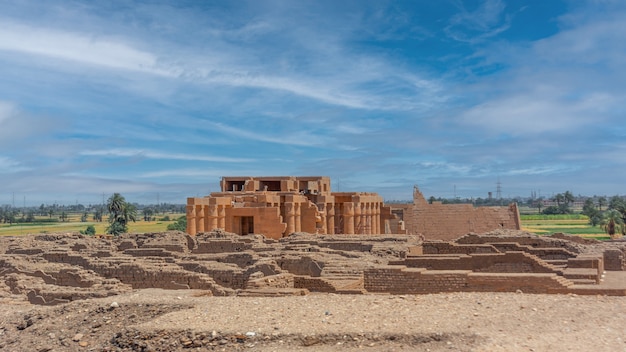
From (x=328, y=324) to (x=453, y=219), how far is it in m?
26.4

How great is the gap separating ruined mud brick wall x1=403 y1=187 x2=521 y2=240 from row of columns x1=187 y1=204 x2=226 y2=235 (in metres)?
10.9

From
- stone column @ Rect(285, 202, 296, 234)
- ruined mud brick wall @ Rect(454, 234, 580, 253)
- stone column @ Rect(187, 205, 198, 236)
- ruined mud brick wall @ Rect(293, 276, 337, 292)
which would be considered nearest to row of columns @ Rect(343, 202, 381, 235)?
stone column @ Rect(285, 202, 296, 234)

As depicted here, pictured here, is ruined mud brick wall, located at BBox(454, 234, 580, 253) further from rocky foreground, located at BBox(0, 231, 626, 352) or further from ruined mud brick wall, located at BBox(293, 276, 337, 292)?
ruined mud brick wall, located at BBox(293, 276, 337, 292)

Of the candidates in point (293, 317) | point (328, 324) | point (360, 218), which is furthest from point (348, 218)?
point (328, 324)

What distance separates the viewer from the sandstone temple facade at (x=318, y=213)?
32.4 meters

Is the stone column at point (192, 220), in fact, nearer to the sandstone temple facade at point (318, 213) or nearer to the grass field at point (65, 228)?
the sandstone temple facade at point (318, 213)

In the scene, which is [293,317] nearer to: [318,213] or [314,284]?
[314,284]

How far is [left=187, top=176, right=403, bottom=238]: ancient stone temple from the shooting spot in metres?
32.1

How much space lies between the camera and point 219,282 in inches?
692

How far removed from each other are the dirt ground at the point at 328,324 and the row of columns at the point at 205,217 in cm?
1917

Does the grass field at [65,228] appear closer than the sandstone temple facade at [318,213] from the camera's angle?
No

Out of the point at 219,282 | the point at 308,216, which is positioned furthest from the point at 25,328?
the point at 308,216

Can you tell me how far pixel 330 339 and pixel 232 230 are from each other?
24105 millimetres

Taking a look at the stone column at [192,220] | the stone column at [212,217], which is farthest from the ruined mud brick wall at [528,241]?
the stone column at [192,220]
